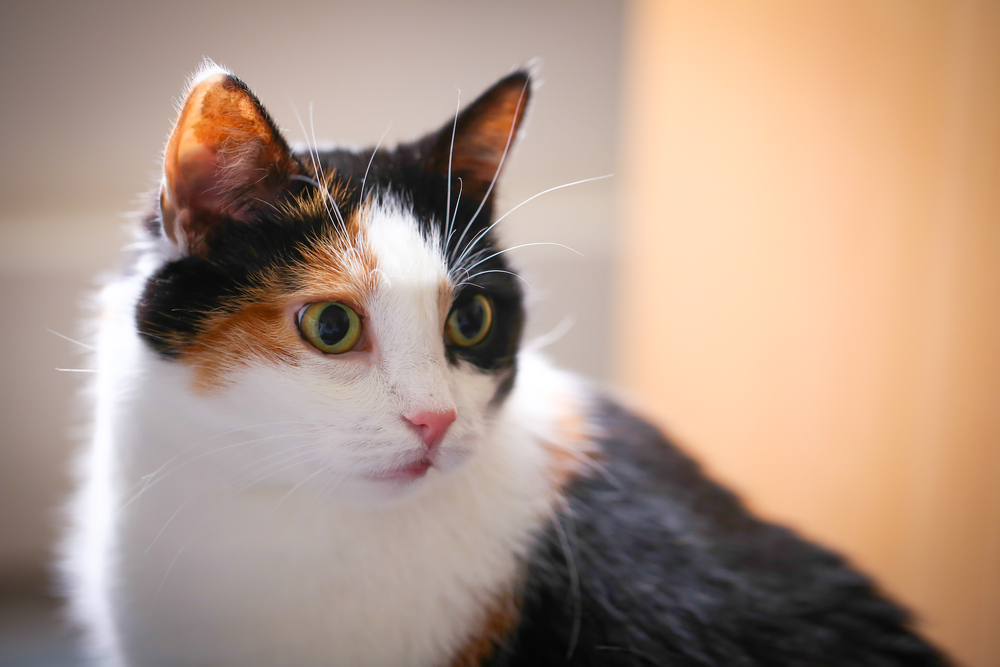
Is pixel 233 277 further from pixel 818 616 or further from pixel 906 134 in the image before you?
pixel 906 134

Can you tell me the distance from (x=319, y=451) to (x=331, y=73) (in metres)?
0.38

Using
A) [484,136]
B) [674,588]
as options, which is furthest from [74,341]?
[674,588]

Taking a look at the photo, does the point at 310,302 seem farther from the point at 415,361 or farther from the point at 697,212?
the point at 697,212

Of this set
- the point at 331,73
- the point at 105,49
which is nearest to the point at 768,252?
the point at 331,73

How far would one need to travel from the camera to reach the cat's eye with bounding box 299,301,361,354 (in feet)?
2.08

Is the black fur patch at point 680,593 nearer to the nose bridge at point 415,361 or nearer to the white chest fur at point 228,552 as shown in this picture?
the white chest fur at point 228,552

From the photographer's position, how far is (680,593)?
0.84m

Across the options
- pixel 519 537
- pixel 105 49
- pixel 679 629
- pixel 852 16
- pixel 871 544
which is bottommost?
pixel 871 544

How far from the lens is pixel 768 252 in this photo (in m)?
1.26

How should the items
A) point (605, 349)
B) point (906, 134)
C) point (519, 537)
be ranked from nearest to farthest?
point (519, 537), point (906, 134), point (605, 349)

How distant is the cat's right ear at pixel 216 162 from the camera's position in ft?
1.77

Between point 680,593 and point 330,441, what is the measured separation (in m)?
0.53

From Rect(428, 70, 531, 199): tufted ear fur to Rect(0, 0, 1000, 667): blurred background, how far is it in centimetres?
4

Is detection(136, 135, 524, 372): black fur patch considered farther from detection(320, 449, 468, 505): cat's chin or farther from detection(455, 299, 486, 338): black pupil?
detection(320, 449, 468, 505): cat's chin
